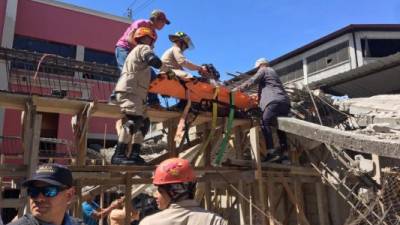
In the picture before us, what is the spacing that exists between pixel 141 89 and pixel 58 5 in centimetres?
1636

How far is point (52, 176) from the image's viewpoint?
246cm

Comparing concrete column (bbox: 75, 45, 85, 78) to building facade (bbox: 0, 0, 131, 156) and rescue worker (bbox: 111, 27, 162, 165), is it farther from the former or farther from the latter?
rescue worker (bbox: 111, 27, 162, 165)

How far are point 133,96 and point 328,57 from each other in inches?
729

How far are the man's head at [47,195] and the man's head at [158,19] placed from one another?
414 centimetres

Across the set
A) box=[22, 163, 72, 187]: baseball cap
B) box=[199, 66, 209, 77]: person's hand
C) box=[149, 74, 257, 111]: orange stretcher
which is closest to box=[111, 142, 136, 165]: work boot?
box=[149, 74, 257, 111]: orange stretcher

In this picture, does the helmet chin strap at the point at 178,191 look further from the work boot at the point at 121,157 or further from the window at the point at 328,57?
the window at the point at 328,57

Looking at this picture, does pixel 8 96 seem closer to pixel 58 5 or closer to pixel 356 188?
pixel 356 188

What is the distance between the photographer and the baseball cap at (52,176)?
241 centimetres

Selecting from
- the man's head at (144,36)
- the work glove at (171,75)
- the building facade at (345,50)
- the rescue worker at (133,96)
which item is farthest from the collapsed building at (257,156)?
the building facade at (345,50)

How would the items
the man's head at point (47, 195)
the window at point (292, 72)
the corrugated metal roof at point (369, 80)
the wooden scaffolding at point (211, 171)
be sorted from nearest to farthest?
the man's head at point (47, 195) → the wooden scaffolding at point (211, 171) → the corrugated metal roof at point (369, 80) → the window at point (292, 72)

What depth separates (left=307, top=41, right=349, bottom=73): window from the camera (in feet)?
71.0

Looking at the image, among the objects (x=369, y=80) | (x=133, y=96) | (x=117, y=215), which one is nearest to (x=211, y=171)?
(x=133, y=96)

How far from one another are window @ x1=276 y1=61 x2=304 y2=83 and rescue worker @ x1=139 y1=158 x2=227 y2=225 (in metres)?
21.3

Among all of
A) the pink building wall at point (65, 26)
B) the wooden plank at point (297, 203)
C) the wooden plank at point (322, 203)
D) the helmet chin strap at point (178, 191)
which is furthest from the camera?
the pink building wall at point (65, 26)
